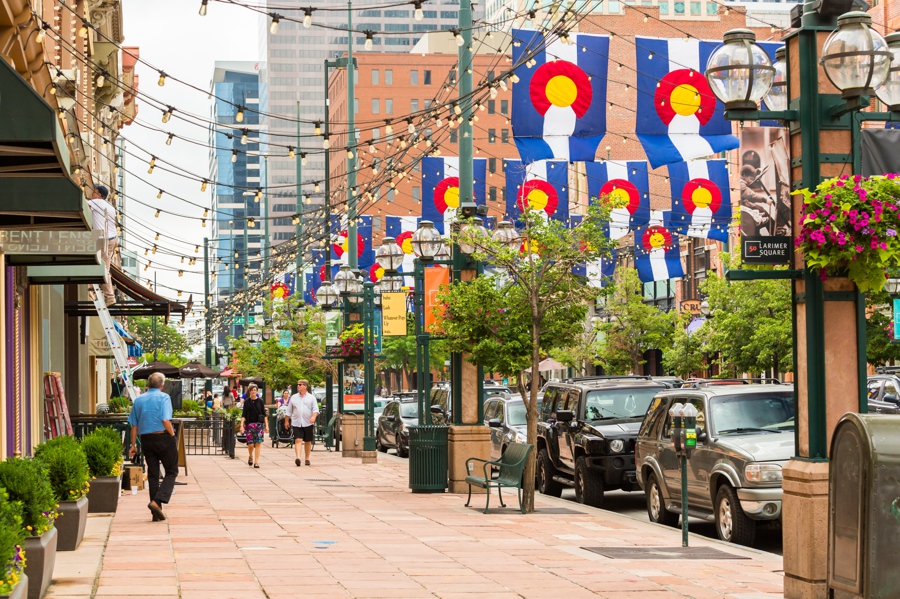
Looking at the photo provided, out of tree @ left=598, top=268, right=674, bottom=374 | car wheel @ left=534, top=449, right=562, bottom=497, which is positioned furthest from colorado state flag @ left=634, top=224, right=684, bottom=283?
tree @ left=598, top=268, right=674, bottom=374

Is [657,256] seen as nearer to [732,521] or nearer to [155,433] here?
[155,433]

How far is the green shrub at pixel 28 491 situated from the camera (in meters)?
9.16

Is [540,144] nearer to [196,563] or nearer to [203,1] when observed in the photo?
[203,1]

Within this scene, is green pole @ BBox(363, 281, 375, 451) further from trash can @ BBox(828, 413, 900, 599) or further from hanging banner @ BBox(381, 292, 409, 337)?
trash can @ BBox(828, 413, 900, 599)

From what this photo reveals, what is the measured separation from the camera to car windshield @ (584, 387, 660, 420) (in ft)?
70.0

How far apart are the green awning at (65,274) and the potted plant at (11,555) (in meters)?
9.50

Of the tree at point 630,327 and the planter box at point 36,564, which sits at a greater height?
the tree at point 630,327

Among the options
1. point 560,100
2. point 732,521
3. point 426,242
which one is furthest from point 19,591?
point 560,100

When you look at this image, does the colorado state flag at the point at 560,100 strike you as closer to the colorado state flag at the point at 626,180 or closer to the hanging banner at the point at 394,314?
the colorado state flag at the point at 626,180

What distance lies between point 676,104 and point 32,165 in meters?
19.0

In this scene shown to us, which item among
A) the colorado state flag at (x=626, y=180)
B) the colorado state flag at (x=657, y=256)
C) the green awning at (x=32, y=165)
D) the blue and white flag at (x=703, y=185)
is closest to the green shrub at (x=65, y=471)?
the green awning at (x=32, y=165)

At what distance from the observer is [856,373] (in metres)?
9.75

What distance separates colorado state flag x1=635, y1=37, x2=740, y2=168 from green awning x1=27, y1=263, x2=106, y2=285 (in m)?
12.6

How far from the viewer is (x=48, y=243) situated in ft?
46.5
